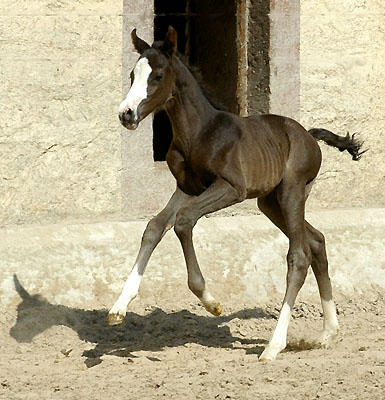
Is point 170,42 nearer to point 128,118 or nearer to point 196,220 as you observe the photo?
point 128,118

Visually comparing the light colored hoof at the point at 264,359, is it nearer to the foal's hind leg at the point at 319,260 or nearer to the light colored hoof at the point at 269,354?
the light colored hoof at the point at 269,354

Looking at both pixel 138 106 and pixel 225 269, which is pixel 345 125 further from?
pixel 138 106

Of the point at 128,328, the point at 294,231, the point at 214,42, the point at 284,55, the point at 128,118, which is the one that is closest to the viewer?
the point at 128,118

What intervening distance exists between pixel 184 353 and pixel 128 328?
2.69 ft

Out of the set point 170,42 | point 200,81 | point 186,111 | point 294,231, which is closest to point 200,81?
point 200,81

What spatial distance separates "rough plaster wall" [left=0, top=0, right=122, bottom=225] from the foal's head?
1481 mm

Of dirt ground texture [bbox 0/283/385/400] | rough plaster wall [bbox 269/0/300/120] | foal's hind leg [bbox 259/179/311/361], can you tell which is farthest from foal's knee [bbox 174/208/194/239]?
rough plaster wall [bbox 269/0/300/120]

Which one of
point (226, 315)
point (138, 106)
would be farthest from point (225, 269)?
point (138, 106)

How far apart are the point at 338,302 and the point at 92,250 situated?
6.90 ft

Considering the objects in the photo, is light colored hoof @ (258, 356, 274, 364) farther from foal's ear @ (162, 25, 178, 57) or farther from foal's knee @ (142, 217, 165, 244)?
foal's ear @ (162, 25, 178, 57)

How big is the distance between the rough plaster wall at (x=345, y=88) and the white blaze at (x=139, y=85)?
2853 mm

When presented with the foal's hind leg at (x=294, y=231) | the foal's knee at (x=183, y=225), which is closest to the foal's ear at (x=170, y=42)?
the foal's knee at (x=183, y=225)

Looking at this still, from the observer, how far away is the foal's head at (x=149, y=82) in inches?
252

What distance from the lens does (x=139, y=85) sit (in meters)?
6.52
